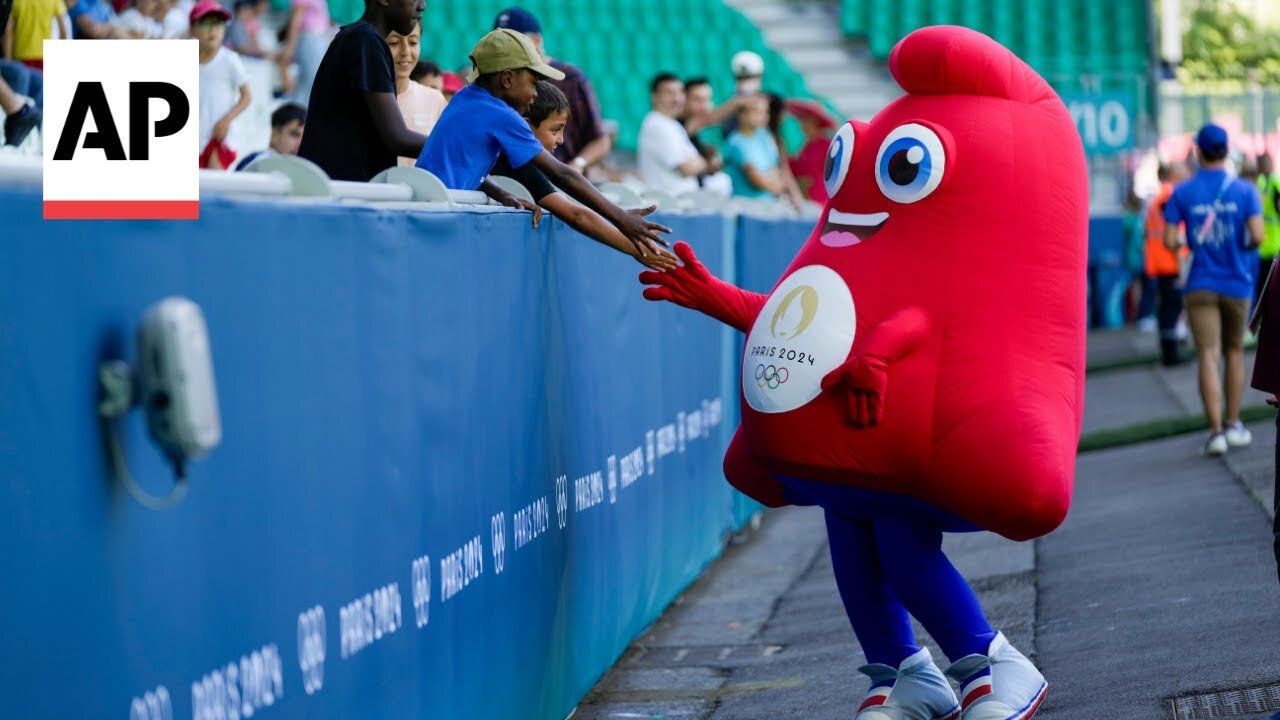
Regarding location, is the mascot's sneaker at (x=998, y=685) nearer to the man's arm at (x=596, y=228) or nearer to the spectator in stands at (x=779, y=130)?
the man's arm at (x=596, y=228)

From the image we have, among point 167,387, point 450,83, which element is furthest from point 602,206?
point 450,83

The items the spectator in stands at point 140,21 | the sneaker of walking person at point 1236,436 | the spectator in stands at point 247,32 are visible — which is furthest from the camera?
the spectator in stands at point 247,32

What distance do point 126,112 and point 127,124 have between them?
2 centimetres

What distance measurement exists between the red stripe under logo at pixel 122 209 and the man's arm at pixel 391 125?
257cm

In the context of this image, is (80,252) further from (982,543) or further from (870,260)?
(982,543)

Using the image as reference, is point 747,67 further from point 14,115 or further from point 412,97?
point 412,97

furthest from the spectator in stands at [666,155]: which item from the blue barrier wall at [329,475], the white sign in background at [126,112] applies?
the white sign in background at [126,112]

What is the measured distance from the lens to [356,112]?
5.56 m

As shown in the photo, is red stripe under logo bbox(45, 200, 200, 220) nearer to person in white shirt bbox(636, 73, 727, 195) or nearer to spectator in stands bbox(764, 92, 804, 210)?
person in white shirt bbox(636, 73, 727, 195)

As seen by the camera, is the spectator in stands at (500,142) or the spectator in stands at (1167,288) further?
the spectator in stands at (1167,288)

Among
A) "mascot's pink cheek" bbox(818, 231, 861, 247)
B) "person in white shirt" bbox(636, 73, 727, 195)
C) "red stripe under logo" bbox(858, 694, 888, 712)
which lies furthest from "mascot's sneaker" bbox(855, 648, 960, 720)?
"person in white shirt" bbox(636, 73, 727, 195)

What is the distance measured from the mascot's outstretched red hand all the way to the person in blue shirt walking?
6.04m

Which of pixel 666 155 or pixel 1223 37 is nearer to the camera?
pixel 666 155

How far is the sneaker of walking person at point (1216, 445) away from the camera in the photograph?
10.5m
